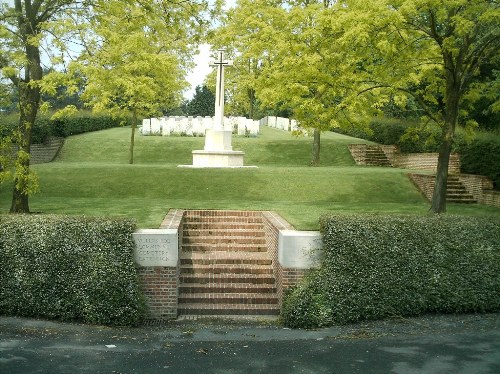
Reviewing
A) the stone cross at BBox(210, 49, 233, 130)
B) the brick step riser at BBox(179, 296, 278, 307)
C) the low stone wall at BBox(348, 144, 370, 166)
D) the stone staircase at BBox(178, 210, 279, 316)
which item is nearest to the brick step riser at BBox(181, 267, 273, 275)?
the stone staircase at BBox(178, 210, 279, 316)

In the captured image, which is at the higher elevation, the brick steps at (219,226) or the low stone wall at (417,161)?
the low stone wall at (417,161)

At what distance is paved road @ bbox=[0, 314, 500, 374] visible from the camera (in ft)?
26.2

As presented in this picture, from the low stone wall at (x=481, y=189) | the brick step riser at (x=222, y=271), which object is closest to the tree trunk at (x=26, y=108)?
the brick step riser at (x=222, y=271)

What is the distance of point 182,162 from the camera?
27984mm

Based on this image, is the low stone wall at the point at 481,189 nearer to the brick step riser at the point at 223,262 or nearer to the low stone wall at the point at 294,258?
the brick step riser at the point at 223,262

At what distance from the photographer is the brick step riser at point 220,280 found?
11.9 meters

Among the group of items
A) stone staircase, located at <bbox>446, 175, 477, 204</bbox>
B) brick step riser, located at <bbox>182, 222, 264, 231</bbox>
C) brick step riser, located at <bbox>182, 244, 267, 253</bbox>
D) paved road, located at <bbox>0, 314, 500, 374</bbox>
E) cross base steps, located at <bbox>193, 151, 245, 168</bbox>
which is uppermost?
cross base steps, located at <bbox>193, 151, 245, 168</bbox>

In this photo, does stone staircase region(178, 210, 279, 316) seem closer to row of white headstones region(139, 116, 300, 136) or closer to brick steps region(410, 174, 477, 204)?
brick steps region(410, 174, 477, 204)

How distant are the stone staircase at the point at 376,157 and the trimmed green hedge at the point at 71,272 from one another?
19.6 m

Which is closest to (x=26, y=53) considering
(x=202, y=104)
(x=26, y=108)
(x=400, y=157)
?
(x=26, y=108)

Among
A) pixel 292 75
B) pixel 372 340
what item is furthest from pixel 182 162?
pixel 372 340

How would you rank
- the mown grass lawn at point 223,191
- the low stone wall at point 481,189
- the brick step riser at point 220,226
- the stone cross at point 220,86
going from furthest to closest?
the stone cross at point 220,86 → the low stone wall at point 481,189 → the mown grass lawn at point 223,191 → the brick step riser at point 220,226

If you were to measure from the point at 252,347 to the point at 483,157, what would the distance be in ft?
53.7

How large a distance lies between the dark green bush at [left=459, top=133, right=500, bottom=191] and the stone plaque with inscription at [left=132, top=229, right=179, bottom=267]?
14636 millimetres
